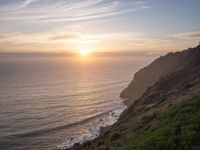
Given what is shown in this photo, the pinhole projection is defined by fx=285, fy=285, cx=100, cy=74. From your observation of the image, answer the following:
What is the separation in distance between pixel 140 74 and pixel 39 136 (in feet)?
194

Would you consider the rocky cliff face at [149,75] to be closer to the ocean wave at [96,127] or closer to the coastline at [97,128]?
the coastline at [97,128]

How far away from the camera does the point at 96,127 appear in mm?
59344

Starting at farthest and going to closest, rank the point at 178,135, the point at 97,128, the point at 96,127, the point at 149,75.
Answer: the point at 149,75 → the point at 96,127 → the point at 97,128 → the point at 178,135

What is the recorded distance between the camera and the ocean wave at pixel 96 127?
49.0 m

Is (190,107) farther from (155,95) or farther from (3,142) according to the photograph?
(3,142)

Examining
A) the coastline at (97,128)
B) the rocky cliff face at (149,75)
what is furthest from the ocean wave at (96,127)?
the rocky cliff face at (149,75)

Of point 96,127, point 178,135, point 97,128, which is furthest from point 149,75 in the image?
point 178,135

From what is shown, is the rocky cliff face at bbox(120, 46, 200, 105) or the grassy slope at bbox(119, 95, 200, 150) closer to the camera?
the grassy slope at bbox(119, 95, 200, 150)

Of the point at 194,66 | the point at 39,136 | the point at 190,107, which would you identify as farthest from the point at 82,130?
the point at 190,107

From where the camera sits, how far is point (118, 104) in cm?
8812

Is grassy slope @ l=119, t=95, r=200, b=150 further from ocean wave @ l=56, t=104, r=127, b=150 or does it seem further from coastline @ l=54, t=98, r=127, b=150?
ocean wave @ l=56, t=104, r=127, b=150

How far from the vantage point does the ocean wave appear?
48987 mm

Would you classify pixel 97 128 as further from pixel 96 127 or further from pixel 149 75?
pixel 149 75

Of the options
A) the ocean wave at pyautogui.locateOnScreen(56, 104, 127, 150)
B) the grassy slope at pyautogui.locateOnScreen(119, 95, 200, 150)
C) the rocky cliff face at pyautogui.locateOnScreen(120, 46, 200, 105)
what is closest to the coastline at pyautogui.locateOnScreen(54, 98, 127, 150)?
A: the ocean wave at pyautogui.locateOnScreen(56, 104, 127, 150)
